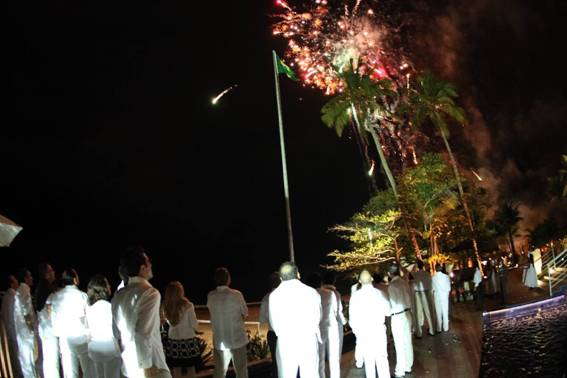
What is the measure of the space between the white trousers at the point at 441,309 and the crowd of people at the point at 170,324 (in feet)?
14.1

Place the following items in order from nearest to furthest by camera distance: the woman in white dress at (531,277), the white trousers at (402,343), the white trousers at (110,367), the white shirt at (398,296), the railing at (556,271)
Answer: the white trousers at (110,367) < the white trousers at (402,343) < the white shirt at (398,296) < the railing at (556,271) < the woman in white dress at (531,277)

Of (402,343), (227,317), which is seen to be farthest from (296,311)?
(402,343)

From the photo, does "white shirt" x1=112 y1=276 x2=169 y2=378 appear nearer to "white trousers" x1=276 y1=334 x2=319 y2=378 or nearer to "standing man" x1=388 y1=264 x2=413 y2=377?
"white trousers" x1=276 y1=334 x2=319 y2=378

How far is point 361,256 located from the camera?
84.6ft

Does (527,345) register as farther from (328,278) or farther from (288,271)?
(328,278)

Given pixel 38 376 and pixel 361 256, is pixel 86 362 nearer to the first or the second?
pixel 38 376

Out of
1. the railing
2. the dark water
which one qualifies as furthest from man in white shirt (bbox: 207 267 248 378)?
the railing

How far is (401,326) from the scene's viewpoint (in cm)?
948

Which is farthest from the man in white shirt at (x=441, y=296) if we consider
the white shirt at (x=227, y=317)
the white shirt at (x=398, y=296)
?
the white shirt at (x=227, y=317)

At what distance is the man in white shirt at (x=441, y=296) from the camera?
1399 cm

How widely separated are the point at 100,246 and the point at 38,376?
2569cm

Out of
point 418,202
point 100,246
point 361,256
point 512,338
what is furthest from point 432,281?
point 100,246

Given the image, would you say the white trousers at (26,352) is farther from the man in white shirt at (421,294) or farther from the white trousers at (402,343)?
the man in white shirt at (421,294)

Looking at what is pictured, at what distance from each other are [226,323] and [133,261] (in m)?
2.35
